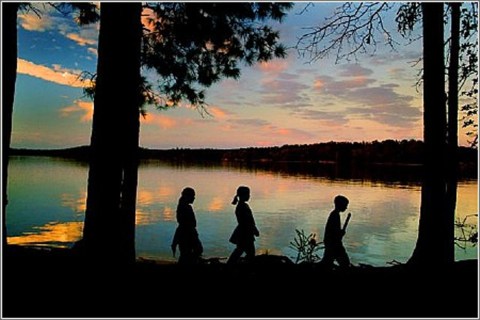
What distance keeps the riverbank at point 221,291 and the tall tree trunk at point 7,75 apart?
0.78 metres

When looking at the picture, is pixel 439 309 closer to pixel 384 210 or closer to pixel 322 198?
pixel 384 210

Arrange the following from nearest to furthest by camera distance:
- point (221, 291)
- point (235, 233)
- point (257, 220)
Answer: point (221, 291)
point (235, 233)
point (257, 220)

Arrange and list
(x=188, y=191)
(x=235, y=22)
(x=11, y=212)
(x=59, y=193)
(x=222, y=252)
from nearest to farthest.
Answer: (x=188, y=191) → (x=235, y=22) → (x=222, y=252) → (x=11, y=212) → (x=59, y=193)

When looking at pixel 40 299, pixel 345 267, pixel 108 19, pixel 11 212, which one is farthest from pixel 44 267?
pixel 11 212

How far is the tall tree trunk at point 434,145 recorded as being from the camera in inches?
242

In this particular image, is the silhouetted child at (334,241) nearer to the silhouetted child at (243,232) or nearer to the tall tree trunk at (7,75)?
the silhouetted child at (243,232)

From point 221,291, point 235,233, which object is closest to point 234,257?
point 235,233

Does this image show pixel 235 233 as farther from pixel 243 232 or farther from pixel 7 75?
pixel 7 75

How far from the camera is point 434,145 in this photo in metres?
6.16

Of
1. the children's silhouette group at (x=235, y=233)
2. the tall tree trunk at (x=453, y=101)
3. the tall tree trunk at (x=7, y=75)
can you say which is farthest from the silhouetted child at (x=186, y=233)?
the tall tree trunk at (x=453, y=101)

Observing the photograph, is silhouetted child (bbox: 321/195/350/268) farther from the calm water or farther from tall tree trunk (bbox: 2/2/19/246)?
the calm water

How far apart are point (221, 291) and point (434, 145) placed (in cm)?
342

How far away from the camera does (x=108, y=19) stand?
4.95 m

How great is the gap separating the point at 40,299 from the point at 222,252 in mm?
12515
